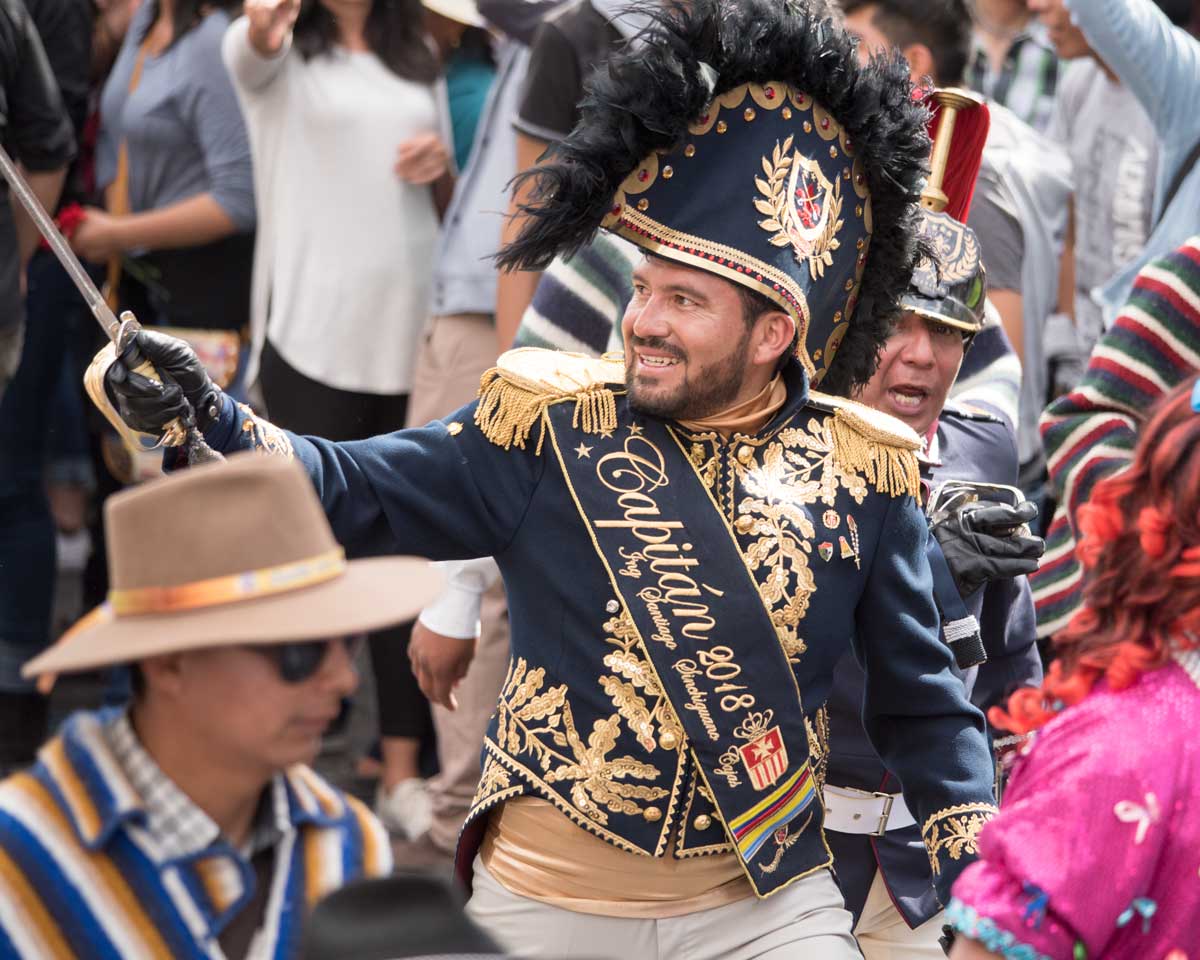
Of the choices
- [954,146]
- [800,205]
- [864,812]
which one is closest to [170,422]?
[800,205]

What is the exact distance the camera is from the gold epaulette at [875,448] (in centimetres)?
332

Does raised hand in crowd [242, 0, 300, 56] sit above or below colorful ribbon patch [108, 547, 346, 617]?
below

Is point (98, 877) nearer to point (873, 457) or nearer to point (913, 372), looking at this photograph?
point (873, 457)

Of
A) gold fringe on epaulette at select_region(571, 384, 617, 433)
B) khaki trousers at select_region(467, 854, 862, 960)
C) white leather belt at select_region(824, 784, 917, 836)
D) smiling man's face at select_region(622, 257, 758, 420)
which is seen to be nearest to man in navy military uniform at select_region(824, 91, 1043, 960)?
white leather belt at select_region(824, 784, 917, 836)

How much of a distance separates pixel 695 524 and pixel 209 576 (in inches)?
49.7

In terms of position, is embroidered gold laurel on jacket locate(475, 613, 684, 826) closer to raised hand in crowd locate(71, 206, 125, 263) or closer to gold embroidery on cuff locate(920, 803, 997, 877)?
gold embroidery on cuff locate(920, 803, 997, 877)

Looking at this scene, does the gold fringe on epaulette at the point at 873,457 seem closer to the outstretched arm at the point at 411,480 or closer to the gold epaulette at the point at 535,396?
the gold epaulette at the point at 535,396

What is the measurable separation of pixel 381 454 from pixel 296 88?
2457mm

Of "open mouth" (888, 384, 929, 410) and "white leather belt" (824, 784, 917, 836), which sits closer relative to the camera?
"white leather belt" (824, 784, 917, 836)

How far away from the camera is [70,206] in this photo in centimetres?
583

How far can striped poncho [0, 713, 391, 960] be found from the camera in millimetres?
1987

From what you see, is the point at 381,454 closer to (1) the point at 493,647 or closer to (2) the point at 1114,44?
(1) the point at 493,647

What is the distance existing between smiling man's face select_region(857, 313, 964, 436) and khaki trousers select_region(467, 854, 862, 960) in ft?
3.72

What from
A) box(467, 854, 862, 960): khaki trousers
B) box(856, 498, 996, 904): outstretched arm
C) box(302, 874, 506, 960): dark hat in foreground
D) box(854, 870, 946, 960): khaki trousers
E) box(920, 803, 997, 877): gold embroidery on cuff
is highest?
box(302, 874, 506, 960): dark hat in foreground
